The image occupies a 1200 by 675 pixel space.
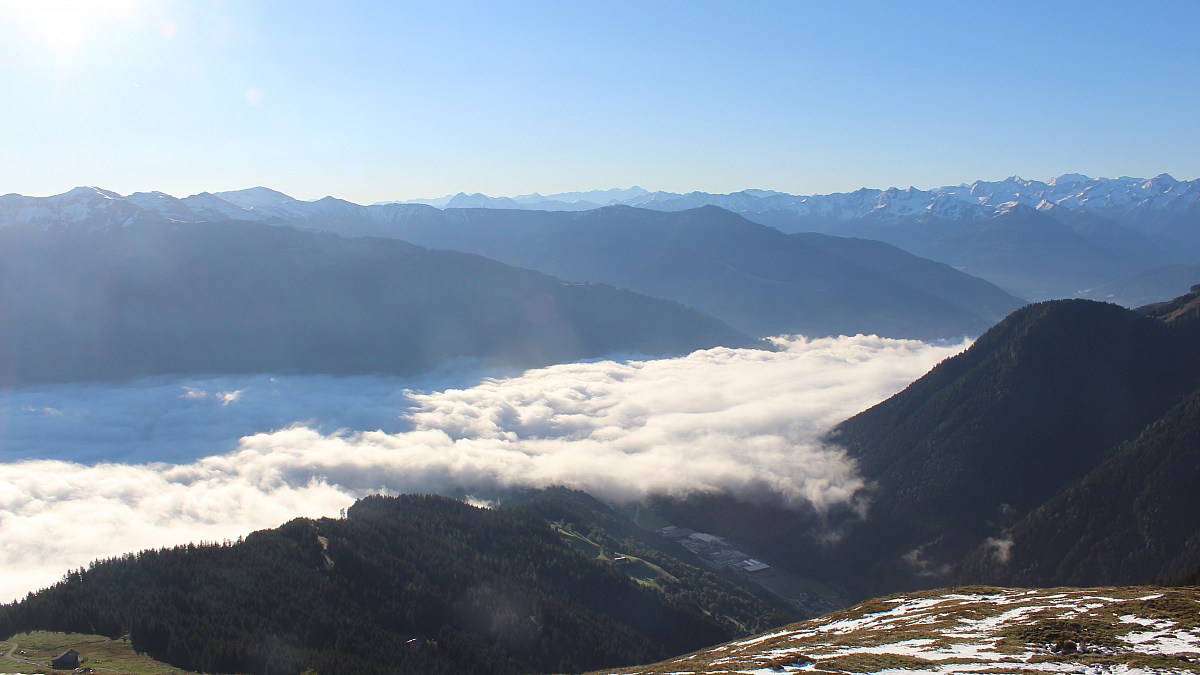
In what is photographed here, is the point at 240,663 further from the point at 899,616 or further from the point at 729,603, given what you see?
the point at 729,603

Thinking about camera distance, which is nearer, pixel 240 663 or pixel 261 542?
pixel 240 663

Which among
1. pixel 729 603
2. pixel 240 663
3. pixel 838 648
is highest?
pixel 838 648

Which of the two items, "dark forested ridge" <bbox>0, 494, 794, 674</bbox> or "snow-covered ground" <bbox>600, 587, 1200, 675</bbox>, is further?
"dark forested ridge" <bbox>0, 494, 794, 674</bbox>

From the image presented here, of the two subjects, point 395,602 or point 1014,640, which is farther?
point 395,602

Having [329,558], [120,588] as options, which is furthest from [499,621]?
[120,588]

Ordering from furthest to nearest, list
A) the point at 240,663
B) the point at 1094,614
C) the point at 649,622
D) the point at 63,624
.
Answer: the point at 649,622 → the point at 63,624 → the point at 240,663 → the point at 1094,614

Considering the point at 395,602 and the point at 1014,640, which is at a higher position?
the point at 1014,640

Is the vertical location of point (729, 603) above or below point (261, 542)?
below

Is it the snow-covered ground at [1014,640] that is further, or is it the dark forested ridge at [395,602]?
the dark forested ridge at [395,602]
